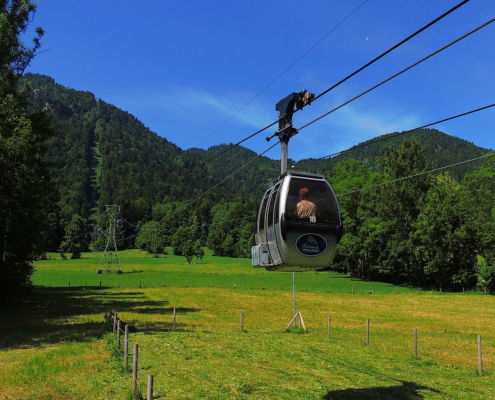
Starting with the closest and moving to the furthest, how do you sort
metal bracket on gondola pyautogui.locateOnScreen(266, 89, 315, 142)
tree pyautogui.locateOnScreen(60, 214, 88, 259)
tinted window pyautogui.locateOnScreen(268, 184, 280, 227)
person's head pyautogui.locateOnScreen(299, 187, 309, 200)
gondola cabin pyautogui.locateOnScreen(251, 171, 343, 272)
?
1. gondola cabin pyautogui.locateOnScreen(251, 171, 343, 272)
2. person's head pyautogui.locateOnScreen(299, 187, 309, 200)
3. tinted window pyautogui.locateOnScreen(268, 184, 280, 227)
4. metal bracket on gondola pyautogui.locateOnScreen(266, 89, 315, 142)
5. tree pyautogui.locateOnScreen(60, 214, 88, 259)

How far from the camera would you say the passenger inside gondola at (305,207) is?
1123 centimetres

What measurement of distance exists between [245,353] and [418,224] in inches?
2400

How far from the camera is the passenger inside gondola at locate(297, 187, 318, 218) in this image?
11.2m

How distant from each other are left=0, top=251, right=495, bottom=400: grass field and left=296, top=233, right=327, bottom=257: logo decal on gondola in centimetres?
702

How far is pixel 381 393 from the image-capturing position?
17156 millimetres

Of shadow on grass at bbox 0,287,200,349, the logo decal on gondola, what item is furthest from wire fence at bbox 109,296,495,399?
the logo decal on gondola

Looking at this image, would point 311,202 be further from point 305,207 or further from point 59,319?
point 59,319

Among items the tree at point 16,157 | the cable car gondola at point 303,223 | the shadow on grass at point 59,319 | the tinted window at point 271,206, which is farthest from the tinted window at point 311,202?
the tree at point 16,157

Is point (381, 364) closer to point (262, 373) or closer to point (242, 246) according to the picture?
point (262, 373)

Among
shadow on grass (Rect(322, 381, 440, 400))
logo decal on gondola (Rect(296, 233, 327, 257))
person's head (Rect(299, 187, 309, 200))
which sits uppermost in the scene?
person's head (Rect(299, 187, 309, 200))

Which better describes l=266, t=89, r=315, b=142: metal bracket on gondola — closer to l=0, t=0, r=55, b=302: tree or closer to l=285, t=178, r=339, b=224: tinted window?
l=285, t=178, r=339, b=224: tinted window

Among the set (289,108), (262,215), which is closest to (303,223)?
(262,215)

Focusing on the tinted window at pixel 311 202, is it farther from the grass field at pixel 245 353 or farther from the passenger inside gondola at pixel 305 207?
the grass field at pixel 245 353

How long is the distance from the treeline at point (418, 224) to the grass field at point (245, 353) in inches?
1081
